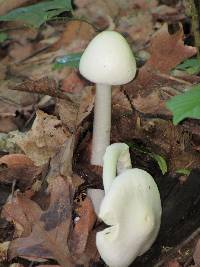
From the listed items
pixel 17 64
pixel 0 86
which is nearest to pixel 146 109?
pixel 0 86

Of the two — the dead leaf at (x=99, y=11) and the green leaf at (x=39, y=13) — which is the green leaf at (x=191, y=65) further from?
the dead leaf at (x=99, y=11)

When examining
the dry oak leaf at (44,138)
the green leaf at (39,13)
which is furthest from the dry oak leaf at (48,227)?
the green leaf at (39,13)

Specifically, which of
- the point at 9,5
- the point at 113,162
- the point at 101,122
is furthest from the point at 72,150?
the point at 9,5

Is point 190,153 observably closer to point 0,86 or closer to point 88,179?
point 88,179

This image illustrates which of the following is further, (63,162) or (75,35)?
(75,35)

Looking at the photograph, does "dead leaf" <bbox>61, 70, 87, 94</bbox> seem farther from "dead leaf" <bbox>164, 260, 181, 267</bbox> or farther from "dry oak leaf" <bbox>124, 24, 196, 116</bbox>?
"dead leaf" <bbox>164, 260, 181, 267</bbox>

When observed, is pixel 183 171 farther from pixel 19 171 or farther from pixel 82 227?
pixel 19 171
